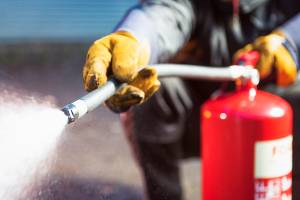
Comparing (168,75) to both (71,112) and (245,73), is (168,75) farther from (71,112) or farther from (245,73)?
(71,112)

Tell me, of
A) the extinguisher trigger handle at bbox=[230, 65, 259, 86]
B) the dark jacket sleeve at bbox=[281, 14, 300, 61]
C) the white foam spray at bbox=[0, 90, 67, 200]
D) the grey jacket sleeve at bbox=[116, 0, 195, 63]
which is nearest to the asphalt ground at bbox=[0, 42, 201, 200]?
the white foam spray at bbox=[0, 90, 67, 200]

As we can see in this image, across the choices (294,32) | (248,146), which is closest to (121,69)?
(248,146)

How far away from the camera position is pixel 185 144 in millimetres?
2586

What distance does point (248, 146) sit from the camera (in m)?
1.92

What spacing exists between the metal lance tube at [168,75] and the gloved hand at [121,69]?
31mm

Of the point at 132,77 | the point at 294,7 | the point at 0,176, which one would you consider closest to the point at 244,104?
the point at 132,77

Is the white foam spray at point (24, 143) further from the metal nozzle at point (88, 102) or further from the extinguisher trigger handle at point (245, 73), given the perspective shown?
the extinguisher trigger handle at point (245, 73)

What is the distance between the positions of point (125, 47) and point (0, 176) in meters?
0.49

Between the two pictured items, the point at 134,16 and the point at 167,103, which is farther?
the point at 167,103

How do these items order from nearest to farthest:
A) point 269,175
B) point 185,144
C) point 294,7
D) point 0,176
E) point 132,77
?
point 0,176
point 132,77
point 269,175
point 294,7
point 185,144

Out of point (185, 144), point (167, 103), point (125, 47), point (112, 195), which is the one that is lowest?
point (112, 195)

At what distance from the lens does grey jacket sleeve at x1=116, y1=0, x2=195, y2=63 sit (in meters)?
1.97

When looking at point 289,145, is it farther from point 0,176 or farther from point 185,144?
point 0,176

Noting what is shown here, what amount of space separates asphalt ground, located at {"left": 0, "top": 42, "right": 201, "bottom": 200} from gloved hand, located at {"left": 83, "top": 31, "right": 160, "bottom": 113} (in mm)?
276
